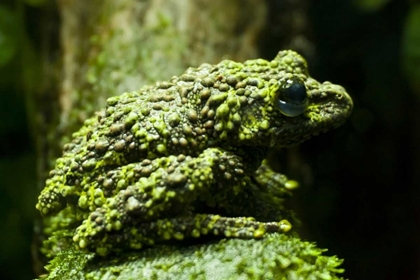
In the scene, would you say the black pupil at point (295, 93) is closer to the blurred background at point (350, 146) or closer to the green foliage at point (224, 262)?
the green foliage at point (224, 262)

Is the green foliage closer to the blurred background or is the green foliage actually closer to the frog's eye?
the frog's eye

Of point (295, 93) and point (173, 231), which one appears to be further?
point (295, 93)

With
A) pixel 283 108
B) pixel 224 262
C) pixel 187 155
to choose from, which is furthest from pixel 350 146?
pixel 224 262

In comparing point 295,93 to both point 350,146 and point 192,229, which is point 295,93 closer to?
point 192,229

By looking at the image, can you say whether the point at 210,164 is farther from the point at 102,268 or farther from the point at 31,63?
the point at 31,63

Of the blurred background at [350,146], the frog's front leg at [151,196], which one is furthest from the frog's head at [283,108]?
the blurred background at [350,146]

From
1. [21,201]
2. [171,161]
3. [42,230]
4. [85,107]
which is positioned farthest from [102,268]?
[21,201]

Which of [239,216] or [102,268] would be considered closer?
[102,268]
